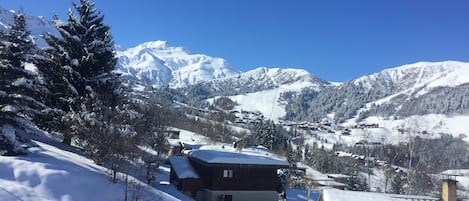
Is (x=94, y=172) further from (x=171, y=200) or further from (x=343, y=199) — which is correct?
(x=343, y=199)

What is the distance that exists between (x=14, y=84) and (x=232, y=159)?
1792 centimetres

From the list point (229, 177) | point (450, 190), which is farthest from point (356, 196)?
point (229, 177)

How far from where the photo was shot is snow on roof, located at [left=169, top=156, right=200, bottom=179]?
3490 centimetres

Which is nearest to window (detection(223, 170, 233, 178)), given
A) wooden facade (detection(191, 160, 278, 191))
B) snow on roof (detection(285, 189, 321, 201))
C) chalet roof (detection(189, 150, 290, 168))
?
wooden facade (detection(191, 160, 278, 191))

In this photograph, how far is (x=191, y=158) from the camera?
3769cm

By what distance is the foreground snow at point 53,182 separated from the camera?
682 inches

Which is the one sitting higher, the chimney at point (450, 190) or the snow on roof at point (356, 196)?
the chimney at point (450, 190)

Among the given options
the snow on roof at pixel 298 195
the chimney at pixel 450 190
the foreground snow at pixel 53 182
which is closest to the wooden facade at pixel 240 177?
the snow on roof at pixel 298 195

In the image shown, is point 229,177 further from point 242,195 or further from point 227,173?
point 242,195

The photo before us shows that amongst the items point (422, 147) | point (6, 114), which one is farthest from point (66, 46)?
point (422, 147)

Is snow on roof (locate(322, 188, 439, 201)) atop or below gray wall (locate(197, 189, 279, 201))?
atop

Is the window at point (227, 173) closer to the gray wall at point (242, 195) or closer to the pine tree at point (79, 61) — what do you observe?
the gray wall at point (242, 195)

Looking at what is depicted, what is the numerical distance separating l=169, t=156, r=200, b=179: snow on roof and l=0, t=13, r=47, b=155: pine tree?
1462 centimetres

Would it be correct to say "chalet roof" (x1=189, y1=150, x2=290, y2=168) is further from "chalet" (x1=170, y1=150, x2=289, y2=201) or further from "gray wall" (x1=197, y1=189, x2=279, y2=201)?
"gray wall" (x1=197, y1=189, x2=279, y2=201)
